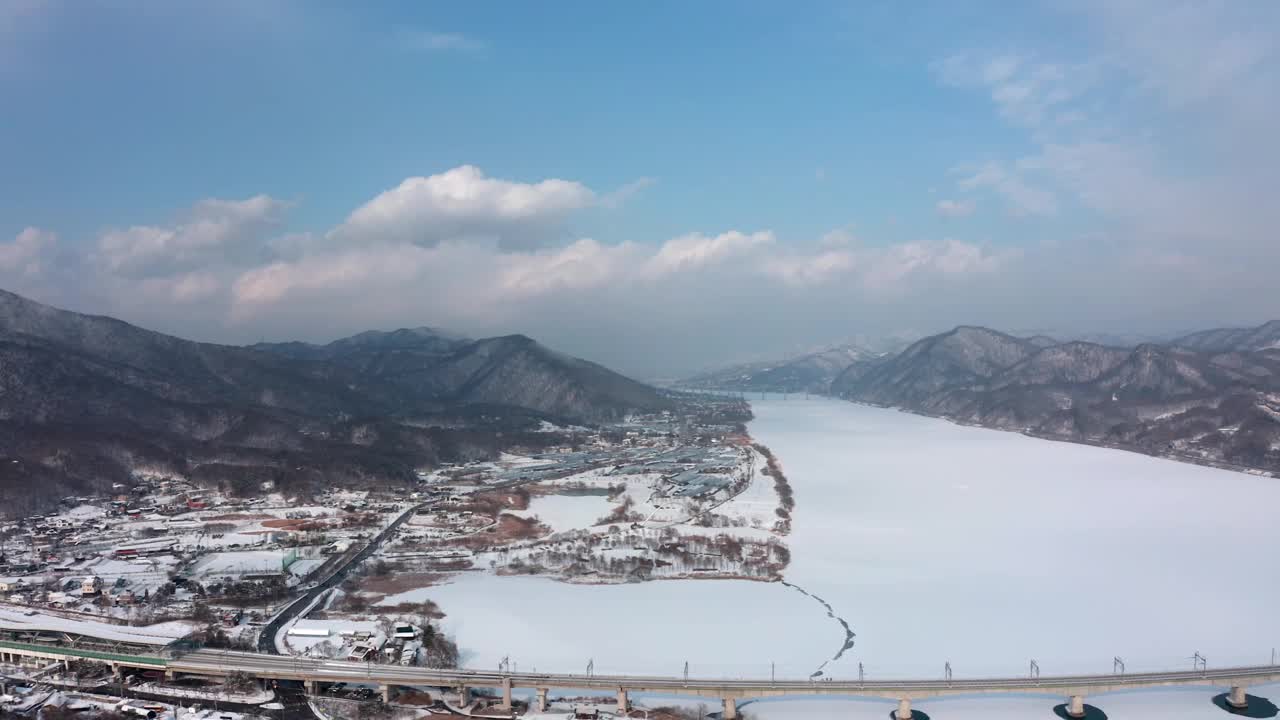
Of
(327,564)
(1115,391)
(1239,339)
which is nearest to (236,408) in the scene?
(327,564)

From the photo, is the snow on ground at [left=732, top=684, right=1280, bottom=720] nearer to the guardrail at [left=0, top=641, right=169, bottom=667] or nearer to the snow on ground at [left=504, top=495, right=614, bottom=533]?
the guardrail at [left=0, top=641, right=169, bottom=667]

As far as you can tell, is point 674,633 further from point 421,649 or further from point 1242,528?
point 1242,528

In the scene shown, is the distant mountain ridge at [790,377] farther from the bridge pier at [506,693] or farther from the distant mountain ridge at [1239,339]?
the bridge pier at [506,693]

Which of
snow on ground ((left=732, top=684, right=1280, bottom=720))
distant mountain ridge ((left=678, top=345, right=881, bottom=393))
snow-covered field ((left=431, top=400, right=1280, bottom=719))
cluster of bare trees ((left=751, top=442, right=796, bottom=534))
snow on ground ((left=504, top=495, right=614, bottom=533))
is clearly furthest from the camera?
distant mountain ridge ((left=678, top=345, right=881, bottom=393))

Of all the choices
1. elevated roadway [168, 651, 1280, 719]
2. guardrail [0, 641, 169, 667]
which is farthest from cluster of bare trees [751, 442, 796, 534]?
guardrail [0, 641, 169, 667]

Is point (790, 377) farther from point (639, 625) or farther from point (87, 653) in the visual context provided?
A: point (87, 653)

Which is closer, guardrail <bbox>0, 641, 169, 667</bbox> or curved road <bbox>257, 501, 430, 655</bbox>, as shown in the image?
guardrail <bbox>0, 641, 169, 667</bbox>
